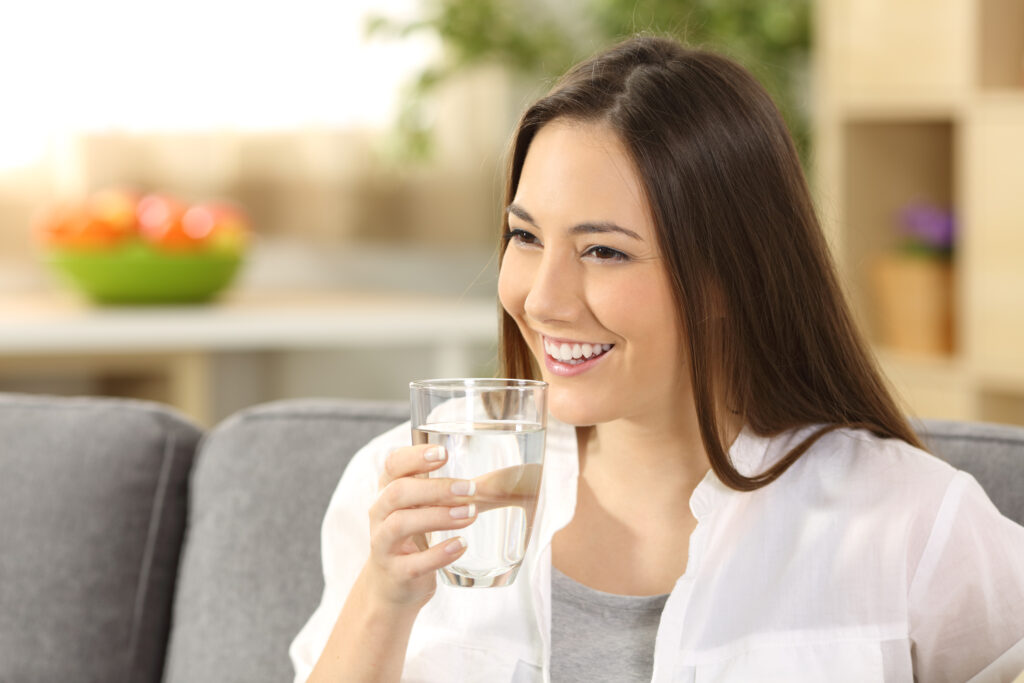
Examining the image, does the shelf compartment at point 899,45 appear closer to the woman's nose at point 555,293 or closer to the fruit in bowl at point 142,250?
the fruit in bowl at point 142,250

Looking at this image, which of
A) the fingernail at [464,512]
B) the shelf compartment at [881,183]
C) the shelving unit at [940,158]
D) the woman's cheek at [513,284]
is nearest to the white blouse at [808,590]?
the woman's cheek at [513,284]

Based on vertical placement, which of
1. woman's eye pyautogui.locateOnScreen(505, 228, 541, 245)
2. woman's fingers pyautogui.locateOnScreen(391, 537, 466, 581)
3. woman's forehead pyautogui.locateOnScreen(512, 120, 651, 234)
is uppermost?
woman's forehead pyautogui.locateOnScreen(512, 120, 651, 234)

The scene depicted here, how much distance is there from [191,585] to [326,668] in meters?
0.35

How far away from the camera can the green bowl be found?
336cm

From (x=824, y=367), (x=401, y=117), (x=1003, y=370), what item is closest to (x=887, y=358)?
(x=1003, y=370)

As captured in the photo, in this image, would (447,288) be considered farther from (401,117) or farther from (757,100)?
(757,100)

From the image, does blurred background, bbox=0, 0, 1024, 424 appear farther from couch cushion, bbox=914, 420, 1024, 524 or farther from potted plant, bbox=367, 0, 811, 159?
couch cushion, bbox=914, 420, 1024, 524

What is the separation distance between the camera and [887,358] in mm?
3250

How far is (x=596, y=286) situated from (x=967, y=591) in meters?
0.42

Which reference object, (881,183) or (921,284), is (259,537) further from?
(881,183)

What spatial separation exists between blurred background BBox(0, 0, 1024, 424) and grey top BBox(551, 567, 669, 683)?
5.11 ft

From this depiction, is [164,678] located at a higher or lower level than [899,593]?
lower

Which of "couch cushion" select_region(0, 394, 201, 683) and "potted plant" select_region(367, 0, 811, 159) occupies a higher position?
"potted plant" select_region(367, 0, 811, 159)

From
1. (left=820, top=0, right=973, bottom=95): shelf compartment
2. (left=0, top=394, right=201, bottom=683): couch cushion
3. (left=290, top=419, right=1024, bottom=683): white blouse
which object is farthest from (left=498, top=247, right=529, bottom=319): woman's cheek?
(left=820, top=0, right=973, bottom=95): shelf compartment
